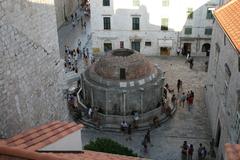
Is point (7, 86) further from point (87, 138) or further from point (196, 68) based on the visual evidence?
point (196, 68)

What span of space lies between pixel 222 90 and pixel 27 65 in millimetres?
11881

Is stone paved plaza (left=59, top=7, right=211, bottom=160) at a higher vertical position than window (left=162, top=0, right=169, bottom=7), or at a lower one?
lower

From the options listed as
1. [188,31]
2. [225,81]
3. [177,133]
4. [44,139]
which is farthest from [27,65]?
[188,31]

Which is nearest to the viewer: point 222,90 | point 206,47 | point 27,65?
point 27,65

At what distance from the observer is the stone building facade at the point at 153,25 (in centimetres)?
3089

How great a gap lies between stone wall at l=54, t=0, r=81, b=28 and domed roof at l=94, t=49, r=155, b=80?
62.8 ft

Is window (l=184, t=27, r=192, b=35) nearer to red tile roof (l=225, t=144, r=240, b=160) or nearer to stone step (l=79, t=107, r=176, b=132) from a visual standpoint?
stone step (l=79, t=107, r=176, b=132)

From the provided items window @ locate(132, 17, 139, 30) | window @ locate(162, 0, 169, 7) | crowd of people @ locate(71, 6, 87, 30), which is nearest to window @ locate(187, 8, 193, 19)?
window @ locate(162, 0, 169, 7)

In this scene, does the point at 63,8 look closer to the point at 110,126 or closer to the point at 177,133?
the point at 110,126

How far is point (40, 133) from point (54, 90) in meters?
4.83

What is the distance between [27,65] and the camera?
37.6ft

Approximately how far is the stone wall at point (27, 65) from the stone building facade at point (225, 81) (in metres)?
8.07

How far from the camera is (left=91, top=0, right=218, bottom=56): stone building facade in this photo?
101 feet

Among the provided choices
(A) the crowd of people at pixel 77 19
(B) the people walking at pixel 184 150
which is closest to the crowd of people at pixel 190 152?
(B) the people walking at pixel 184 150
